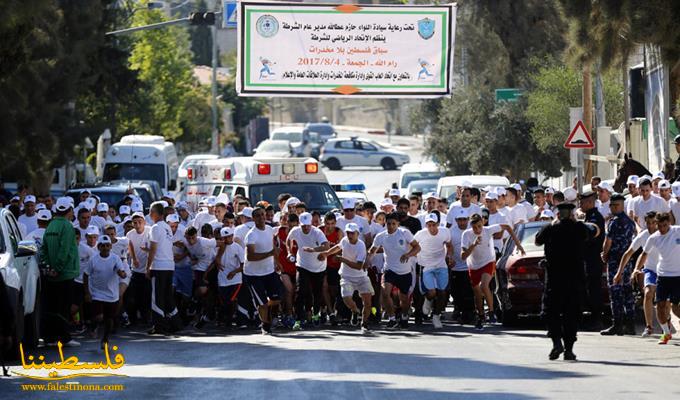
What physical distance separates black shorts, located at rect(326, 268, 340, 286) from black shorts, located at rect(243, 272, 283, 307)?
4.05ft

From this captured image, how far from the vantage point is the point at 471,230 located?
20.4 metres

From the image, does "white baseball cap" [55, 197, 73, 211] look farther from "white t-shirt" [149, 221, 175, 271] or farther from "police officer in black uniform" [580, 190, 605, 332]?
"police officer in black uniform" [580, 190, 605, 332]

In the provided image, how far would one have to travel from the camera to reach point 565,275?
50.9 ft

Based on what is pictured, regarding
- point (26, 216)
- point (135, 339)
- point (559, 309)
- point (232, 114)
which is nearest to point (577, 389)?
point (559, 309)

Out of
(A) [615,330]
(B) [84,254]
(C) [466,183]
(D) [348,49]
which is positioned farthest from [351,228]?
(C) [466,183]

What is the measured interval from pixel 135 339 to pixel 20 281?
3.79 metres

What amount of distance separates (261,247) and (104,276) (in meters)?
2.51

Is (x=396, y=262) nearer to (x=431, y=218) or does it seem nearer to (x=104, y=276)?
(x=431, y=218)

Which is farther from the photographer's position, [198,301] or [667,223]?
[198,301]

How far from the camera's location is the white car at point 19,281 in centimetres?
1435

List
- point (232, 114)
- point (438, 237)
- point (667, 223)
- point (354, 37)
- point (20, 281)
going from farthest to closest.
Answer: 1. point (232, 114)
2. point (354, 37)
3. point (438, 237)
4. point (667, 223)
5. point (20, 281)

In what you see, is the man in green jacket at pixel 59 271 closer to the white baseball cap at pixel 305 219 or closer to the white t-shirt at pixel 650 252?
the white baseball cap at pixel 305 219

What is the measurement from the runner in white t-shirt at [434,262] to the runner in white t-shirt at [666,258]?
3805mm

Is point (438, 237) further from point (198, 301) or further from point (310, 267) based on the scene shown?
point (198, 301)
